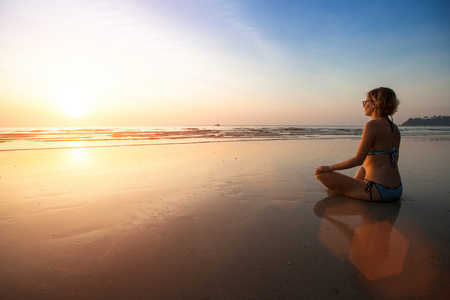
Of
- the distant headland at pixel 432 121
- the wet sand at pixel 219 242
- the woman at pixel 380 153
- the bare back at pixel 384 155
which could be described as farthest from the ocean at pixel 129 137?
the distant headland at pixel 432 121

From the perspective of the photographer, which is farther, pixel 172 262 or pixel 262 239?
pixel 262 239

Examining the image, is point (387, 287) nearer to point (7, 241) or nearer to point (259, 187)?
point (259, 187)

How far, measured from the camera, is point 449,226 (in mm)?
2693

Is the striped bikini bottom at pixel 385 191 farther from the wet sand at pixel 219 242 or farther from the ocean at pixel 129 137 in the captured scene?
the ocean at pixel 129 137

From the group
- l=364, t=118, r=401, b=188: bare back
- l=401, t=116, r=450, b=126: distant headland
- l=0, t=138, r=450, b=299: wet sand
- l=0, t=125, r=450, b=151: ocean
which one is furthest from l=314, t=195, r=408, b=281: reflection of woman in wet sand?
l=401, t=116, r=450, b=126: distant headland

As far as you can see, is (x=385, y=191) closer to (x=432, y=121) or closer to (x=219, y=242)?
(x=219, y=242)

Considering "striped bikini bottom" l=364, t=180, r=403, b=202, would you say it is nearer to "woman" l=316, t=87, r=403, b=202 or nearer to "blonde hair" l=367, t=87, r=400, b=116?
"woman" l=316, t=87, r=403, b=202

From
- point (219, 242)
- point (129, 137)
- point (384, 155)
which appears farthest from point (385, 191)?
point (129, 137)

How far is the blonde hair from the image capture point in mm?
3533

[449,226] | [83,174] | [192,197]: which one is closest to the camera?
[449,226]

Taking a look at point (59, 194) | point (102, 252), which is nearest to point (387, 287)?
point (102, 252)

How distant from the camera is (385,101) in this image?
3537mm

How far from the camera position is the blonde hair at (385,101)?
353cm

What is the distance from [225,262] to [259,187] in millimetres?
2586
